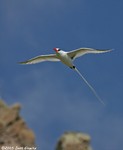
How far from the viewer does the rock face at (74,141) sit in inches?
1302

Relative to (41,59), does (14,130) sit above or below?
below

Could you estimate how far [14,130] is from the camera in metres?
32.0

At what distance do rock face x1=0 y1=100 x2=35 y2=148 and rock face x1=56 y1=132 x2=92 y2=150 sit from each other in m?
2.05

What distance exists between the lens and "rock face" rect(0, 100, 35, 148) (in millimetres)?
31461

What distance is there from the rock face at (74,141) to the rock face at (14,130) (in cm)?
205

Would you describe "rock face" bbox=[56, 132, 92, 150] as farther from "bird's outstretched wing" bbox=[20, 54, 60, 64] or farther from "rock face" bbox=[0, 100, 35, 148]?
"bird's outstretched wing" bbox=[20, 54, 60, 64]

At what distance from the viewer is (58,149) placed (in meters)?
33.2

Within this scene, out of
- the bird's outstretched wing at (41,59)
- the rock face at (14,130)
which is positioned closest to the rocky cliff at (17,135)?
the rock face at (14,130)

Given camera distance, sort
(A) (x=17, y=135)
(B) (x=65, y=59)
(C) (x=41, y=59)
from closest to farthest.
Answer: (A) (x=17, y=135), (B) (x=65, y=59), (C) (x=41, y=59)

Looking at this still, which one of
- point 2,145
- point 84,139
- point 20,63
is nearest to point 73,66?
point 20,63

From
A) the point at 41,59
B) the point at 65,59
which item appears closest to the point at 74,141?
the point at 65,59

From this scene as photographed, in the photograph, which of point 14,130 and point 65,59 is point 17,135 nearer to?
point 14,130

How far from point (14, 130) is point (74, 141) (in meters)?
3.57

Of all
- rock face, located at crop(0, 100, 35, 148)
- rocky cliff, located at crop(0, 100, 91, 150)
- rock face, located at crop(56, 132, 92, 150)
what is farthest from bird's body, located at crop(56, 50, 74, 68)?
rock face, located at crop(0, 100, 35, 148)
